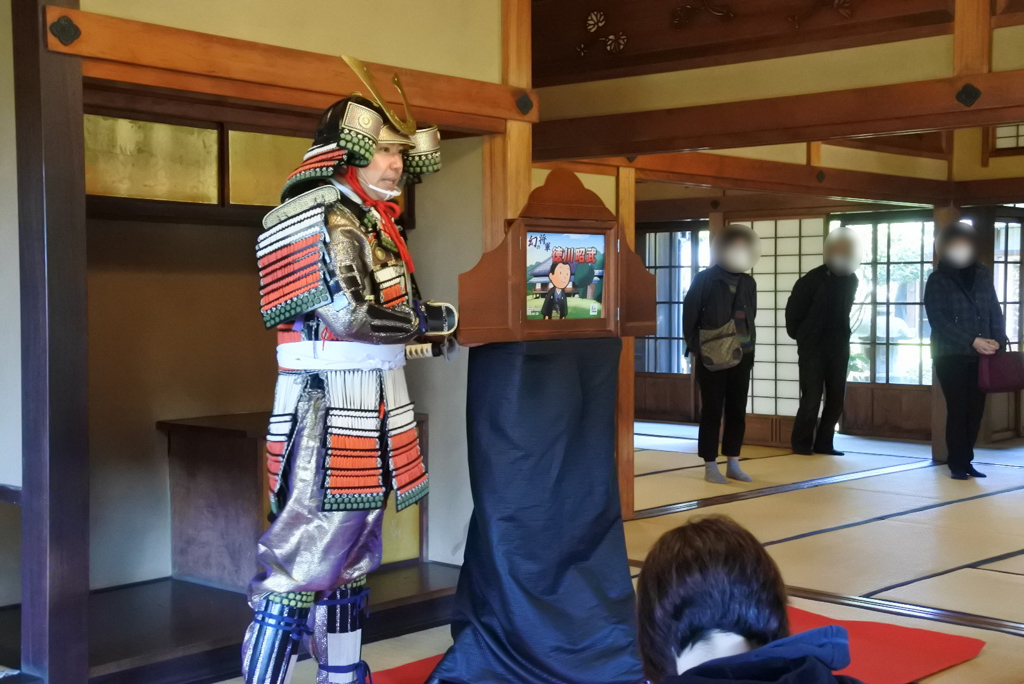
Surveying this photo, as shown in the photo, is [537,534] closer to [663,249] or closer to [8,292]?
[8,292]

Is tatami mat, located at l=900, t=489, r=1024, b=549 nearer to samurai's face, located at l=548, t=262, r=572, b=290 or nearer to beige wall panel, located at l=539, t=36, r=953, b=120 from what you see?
beige wall panel, located at l=539, t=36, r=953, b=120

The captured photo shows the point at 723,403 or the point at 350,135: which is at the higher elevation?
the point at 350,135

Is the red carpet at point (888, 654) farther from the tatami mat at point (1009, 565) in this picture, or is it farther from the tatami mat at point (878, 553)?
the tatami mat at point (1009, 565)

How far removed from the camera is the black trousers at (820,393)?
7.46 metres

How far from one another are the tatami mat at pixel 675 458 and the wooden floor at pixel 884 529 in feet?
0.04

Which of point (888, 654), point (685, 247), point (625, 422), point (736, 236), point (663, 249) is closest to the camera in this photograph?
point (888, 654)

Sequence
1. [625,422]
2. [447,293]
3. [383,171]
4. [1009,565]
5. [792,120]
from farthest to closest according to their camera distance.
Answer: [625,422] → [792,120] → [1009,565] → [447,293] → [383,171]

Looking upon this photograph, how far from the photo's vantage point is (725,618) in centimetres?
128

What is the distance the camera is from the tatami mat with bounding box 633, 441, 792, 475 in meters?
7.03

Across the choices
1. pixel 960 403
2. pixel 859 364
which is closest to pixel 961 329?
pixel 960 403

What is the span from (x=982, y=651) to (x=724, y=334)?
3.10 m

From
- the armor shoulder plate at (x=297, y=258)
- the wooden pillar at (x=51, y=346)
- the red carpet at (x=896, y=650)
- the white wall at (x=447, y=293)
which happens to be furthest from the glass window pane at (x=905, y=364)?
the wooden pillar at (x=51, y=346)

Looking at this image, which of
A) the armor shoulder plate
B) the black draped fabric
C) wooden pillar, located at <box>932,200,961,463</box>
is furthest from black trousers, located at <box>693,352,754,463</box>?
the armor shoulder plate

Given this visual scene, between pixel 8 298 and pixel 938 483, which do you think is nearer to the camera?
pixel 8 298
